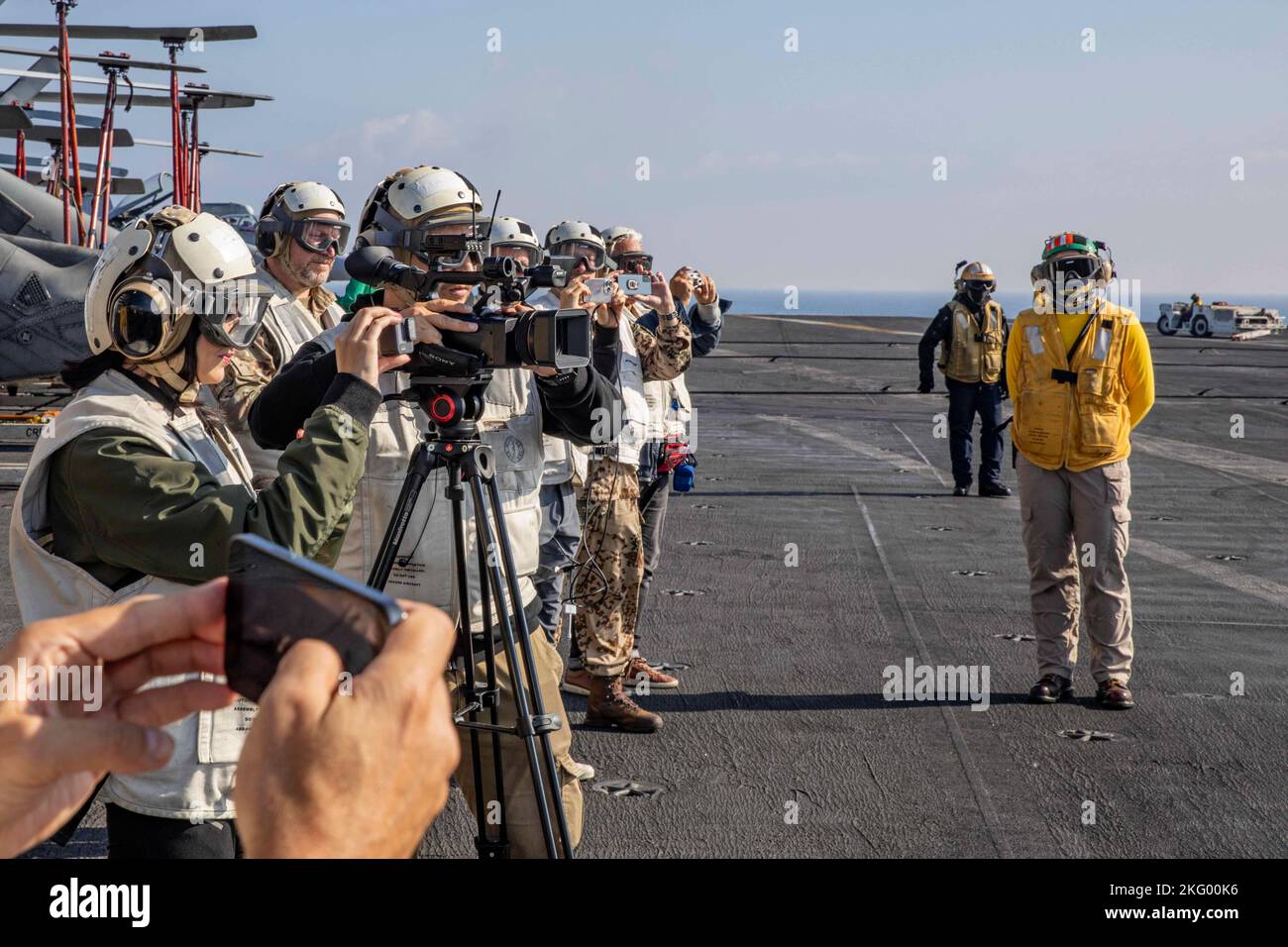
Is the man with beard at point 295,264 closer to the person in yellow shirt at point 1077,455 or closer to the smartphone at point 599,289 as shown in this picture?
the smartphone at point 599,289

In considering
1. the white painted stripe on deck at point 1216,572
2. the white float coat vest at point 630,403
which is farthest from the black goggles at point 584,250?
the white painted stripe on deck at point 1216,572

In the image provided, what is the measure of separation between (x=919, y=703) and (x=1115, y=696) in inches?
37.5

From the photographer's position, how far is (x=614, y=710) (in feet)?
20.1

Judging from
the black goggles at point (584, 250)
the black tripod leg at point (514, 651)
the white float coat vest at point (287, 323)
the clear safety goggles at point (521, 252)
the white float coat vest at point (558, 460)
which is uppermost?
the black goggles at point (584, 250)

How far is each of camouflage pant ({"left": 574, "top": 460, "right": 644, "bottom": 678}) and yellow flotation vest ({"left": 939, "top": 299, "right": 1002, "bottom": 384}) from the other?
324 inches

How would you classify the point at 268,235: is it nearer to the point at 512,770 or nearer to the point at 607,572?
the point at 607,572

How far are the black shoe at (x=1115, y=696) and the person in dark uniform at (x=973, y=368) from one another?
23.3ft

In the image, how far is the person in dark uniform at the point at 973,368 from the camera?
13.6 meters

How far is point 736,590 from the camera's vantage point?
9086 mm

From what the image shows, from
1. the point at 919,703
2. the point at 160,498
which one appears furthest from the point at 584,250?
the point at 160,498

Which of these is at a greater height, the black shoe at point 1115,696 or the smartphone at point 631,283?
the smartphone at point 631,283

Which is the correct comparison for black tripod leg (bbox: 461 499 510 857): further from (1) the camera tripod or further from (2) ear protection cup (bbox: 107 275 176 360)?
(2) ear protection cup (bbox: 107 275 176 360)
